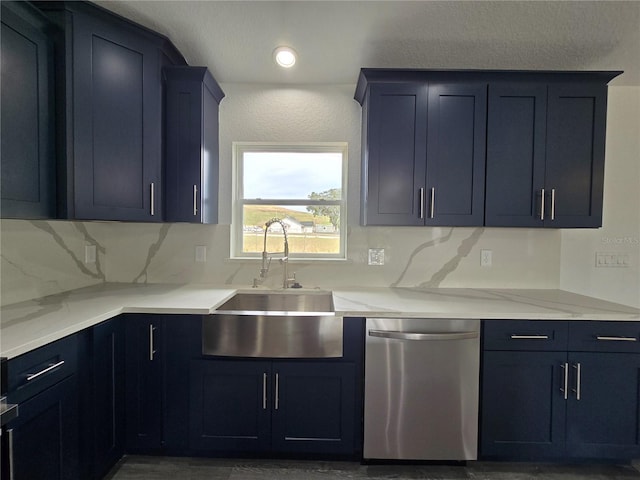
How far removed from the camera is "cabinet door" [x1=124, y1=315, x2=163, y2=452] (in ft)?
5.73

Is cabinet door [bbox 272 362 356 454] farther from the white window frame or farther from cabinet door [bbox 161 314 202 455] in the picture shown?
the white window frame

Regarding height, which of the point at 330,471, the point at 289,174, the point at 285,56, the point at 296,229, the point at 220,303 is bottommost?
the point at 330,471

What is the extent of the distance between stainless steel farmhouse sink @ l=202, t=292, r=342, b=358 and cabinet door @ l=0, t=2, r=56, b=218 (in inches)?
39.8

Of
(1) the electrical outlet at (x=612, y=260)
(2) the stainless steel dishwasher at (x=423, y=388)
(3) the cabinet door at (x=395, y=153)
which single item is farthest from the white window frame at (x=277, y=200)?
(1) the electrical outlet at (x=612, y=260)

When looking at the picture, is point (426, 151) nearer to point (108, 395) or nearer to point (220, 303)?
point (220, 303)

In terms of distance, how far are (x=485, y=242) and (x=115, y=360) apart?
258cm

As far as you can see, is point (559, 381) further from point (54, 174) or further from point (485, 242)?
point (54, 174)

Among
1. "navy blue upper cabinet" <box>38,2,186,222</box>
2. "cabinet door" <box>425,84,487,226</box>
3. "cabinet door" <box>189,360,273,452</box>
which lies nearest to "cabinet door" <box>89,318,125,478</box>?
"cabinet door" <box>189,360,273,452</box>

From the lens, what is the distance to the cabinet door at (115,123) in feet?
5.34

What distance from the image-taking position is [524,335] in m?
1.73

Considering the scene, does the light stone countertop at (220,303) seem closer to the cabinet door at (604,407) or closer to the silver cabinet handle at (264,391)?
the cabinet door at (604,407)

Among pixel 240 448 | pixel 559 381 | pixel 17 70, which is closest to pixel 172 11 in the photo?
pixel 17 70

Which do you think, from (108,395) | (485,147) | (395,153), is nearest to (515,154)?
(485,147)

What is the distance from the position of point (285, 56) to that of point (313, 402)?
84.0 inches
